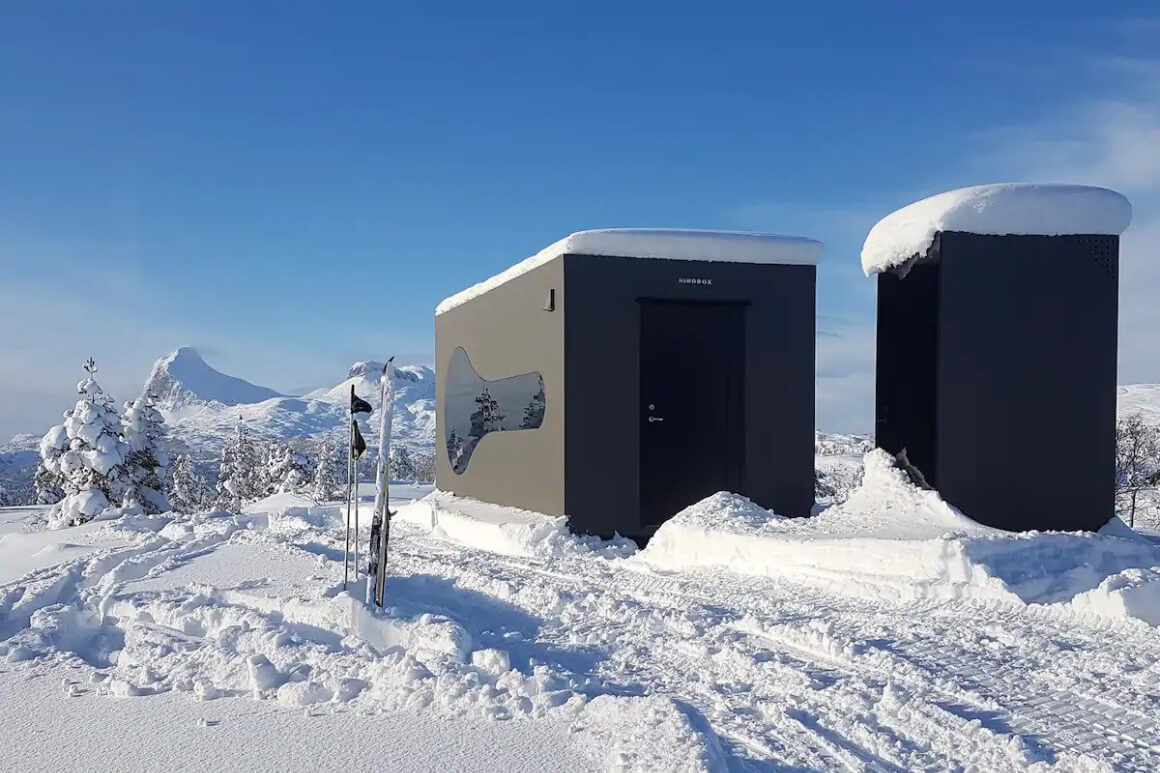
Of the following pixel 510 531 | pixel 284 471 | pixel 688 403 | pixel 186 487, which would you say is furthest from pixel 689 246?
pixel 186 487

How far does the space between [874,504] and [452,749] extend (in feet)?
15.6

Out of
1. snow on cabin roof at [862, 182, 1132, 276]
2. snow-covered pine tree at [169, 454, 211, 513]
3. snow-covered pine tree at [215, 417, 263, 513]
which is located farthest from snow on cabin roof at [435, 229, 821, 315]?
snow-covered pine tree at [169, 454, 211, 513]

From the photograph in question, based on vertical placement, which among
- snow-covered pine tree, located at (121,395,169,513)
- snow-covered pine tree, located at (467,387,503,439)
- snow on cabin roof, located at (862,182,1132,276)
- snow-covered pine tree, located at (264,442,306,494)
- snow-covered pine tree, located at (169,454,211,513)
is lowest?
snow-covered pine tree, located at (169,454,211,513)

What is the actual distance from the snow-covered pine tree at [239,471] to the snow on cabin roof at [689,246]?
90.3 feet

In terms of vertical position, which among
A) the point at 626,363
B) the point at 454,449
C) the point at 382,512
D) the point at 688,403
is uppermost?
the point at 626,363

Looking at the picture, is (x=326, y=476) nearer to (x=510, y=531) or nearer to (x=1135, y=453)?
(x=510, y=531)

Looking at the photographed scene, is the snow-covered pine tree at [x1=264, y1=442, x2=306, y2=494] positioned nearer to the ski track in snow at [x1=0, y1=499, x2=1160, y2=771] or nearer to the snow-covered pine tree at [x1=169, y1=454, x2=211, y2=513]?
the snow-covered pine tree at [x1=169, y1=454, x2=211, y2=513]

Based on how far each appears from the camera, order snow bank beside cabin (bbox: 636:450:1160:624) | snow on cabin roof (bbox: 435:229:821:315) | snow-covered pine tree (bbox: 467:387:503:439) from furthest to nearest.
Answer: snow-covered pine tree (bbox: 467:387:503:439)
snow on cabin roof (bbox: 435:229:821:315)
snow bank beside cabin (bbox: 636:450:1160:624)

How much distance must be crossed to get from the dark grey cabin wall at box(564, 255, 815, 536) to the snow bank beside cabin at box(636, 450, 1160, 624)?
47.9 inches

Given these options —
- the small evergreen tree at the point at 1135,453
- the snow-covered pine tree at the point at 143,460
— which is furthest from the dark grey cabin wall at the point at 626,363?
the small evergreen tree at the point at 1135,453

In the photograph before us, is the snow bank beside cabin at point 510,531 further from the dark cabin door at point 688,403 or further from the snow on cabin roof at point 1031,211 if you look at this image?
the snow on cabin roof at point 1031,211

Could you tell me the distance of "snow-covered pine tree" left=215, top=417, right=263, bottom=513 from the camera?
3384cm

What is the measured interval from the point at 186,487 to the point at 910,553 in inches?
1414

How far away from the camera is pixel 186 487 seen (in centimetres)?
3609
